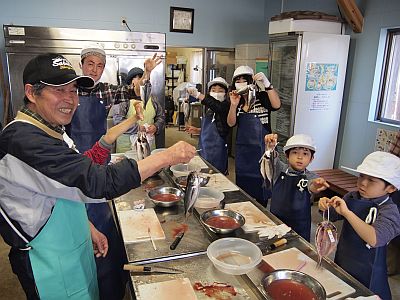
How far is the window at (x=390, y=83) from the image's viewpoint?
4.17 meters

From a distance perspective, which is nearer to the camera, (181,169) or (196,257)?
(196,257)

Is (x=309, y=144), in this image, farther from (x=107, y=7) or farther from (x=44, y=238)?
(x=107, y=7)

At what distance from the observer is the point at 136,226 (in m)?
1.97

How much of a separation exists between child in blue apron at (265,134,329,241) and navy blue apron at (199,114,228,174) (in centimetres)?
134

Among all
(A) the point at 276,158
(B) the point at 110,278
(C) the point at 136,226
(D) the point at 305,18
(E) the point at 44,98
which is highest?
(D) the point at 305,18

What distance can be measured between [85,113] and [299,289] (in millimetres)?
2705

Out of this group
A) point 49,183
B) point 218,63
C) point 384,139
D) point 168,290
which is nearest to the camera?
point 49,183

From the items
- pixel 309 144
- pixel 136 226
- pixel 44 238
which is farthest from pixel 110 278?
pixel 309 144

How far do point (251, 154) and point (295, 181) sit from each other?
4.12 ft

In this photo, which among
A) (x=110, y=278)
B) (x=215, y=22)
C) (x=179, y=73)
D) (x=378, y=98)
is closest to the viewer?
(x=110, y=278)

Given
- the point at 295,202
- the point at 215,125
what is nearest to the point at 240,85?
the point at 215,125

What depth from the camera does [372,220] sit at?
1.84 metres

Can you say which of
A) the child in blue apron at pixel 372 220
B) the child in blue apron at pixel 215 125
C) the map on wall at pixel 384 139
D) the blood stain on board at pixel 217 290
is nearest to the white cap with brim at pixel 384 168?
the child in blue apron at pixel 372 220

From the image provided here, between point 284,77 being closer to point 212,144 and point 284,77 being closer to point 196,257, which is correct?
point 212,144
